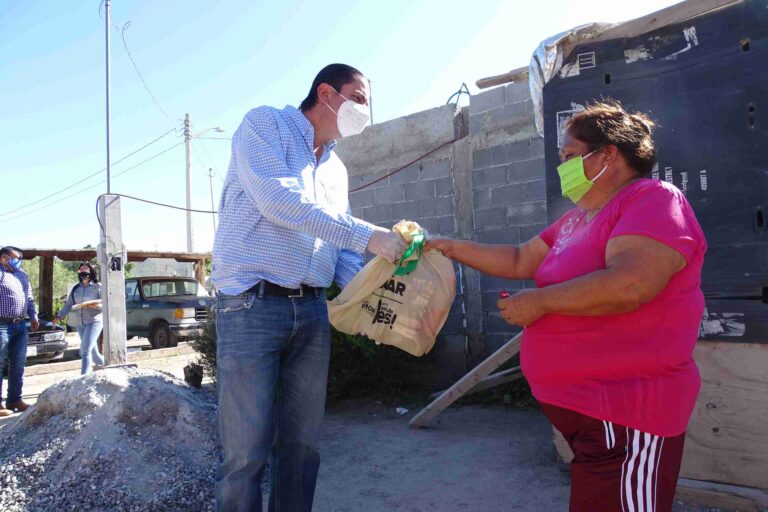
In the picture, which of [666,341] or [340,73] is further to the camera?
[340,73]

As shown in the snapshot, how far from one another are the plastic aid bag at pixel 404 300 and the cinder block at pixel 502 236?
11.1ft

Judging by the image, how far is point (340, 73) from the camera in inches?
95.7

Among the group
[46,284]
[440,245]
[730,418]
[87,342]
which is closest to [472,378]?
[730,418]

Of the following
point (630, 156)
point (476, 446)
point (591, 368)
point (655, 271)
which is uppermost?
point (630, 156)

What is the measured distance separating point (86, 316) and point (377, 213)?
4.02 metres

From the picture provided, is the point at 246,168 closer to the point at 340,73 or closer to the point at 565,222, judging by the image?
the point at 340,73

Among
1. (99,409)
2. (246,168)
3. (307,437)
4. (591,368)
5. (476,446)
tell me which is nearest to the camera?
(591,368)

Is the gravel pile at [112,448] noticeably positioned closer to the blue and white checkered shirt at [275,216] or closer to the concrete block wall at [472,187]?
the blue and white checkered shirt at [275,216]

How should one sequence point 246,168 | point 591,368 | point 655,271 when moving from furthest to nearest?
point 246,168
point 591,368
point 655,271

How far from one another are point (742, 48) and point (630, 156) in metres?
1.56

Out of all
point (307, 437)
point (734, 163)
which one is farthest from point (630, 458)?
point (734, 163)

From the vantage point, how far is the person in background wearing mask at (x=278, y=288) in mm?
2053

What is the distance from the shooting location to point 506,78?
503 centimetres

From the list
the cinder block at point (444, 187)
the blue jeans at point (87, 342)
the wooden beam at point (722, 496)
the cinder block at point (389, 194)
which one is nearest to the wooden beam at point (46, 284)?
the blue jeans at point (87, 342)
